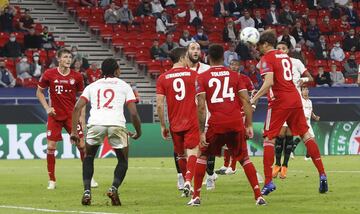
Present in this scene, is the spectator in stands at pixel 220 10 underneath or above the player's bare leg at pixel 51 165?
above

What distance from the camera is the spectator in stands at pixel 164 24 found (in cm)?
4100

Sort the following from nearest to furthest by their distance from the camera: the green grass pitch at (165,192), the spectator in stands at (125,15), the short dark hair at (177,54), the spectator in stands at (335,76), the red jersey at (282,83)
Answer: the green grass pitch at (165,192), the red jersey at (282,83), the short dark hair at (177,54), the spectator in stands at (335,76), the spectator in stands at (125,15)

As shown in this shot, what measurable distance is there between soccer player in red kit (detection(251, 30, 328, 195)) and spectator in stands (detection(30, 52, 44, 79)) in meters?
19.0

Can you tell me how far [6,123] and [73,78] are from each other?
12867 mm

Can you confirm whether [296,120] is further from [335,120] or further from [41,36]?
[41,36]

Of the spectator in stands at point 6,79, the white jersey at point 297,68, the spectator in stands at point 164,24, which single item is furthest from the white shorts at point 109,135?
the spectator in stands at point 164,24

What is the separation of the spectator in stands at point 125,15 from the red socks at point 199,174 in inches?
1028

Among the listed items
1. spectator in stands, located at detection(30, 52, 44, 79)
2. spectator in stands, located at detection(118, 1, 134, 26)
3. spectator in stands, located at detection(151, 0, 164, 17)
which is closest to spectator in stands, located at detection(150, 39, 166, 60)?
spectator in stands, located at detection(118, 1, 134, 26)

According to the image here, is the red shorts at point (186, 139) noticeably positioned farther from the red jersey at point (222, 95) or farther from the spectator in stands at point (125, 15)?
the spectator in stands at point (125, 15)

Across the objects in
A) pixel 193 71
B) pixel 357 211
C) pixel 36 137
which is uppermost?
pixel 193 71

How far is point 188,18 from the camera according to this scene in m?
42.1

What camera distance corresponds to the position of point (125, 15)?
40.9 m

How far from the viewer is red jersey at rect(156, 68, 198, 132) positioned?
55.5 ft

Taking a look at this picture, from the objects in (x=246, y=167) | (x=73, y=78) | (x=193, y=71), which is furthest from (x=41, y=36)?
(x=246, y=167)
